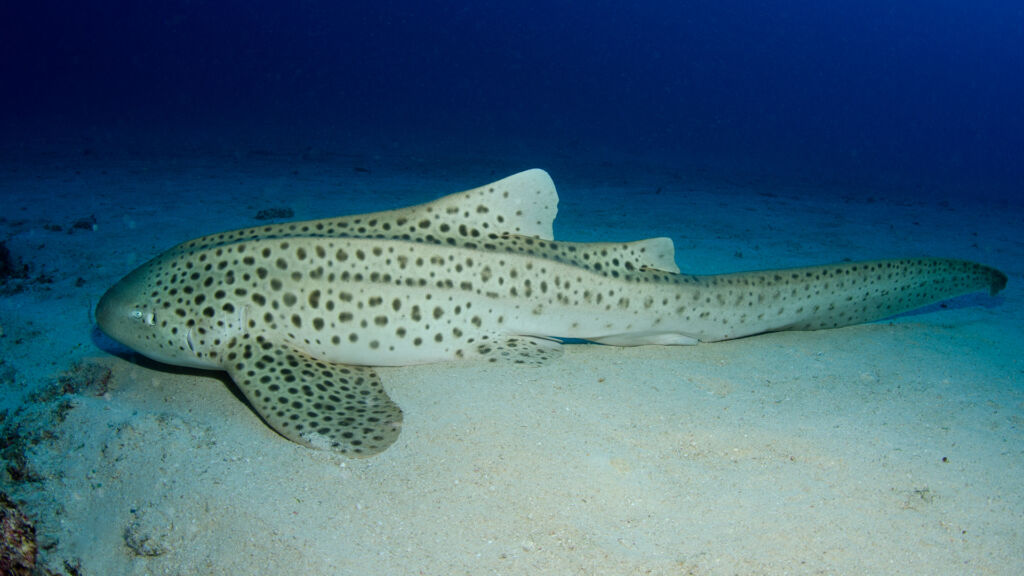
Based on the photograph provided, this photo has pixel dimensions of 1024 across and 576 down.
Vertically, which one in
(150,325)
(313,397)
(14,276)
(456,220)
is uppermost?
(456,220)

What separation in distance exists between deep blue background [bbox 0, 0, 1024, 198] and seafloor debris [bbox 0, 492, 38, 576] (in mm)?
24152

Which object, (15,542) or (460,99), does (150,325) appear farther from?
(460,99)

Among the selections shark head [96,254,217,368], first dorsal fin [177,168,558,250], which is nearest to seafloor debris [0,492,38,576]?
shark head [96,254,217,368]

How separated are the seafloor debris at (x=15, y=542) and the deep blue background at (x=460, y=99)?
24.2 meters

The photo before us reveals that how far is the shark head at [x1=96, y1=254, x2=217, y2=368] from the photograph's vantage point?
13.9 feet

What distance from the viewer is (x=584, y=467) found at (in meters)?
3.26

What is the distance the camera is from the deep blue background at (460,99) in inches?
1359

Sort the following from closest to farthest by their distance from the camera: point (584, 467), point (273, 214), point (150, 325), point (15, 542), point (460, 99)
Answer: point (15, 542) < point (584, 467) < point (150, 325) < point (273, 214) < point (460, 99)

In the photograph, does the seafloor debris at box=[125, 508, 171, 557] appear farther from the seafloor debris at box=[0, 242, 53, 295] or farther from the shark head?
the seafloor debris at box=[0, 242, 53, 295]

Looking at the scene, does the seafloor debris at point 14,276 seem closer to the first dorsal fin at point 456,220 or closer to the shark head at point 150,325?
the shark head at point 150,325

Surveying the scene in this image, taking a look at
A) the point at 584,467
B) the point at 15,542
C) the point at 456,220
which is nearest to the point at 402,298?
the point at 456,220

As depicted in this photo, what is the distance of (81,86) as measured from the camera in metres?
62.0

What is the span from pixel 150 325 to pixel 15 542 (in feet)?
6.37

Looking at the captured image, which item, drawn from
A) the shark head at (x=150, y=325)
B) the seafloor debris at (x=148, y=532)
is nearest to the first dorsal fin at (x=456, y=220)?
the shark head at (x=150, y=325)
